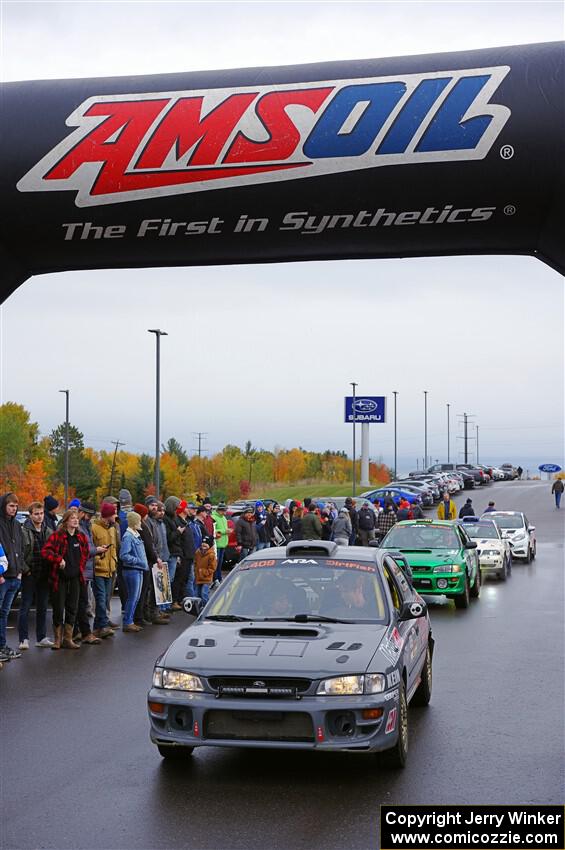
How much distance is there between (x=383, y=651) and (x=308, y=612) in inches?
38.0

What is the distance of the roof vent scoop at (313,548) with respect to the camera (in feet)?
30.4

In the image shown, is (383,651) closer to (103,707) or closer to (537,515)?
(103,707)

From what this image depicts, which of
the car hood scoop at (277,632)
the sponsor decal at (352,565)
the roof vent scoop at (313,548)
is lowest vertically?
the car hood scoop at (277,632)

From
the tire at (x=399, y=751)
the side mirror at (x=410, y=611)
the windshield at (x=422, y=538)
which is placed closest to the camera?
the tire at (x=399, y=751)

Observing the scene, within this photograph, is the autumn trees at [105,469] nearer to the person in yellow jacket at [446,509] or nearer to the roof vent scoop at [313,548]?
the person in yellow jacket at [446,509]

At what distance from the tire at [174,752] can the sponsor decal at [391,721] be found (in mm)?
1614

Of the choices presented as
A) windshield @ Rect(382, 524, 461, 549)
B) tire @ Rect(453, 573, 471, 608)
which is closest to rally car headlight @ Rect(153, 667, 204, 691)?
tire @ Rect(453, 573, 471, 608)

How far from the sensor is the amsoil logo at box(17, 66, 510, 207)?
21.6ft

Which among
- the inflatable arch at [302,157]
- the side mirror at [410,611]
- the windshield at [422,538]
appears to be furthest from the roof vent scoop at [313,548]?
the windshield at [422,538]

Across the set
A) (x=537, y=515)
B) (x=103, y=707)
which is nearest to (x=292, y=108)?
(x=103, y=707)

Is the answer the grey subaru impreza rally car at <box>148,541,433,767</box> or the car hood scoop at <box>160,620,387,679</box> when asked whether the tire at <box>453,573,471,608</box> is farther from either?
the car hood scoop at <box>160,620,387,679</box>

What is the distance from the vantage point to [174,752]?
7969 mm

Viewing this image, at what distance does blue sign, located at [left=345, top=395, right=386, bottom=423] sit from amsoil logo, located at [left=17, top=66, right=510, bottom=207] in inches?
3585

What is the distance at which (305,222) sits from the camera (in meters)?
7.05
